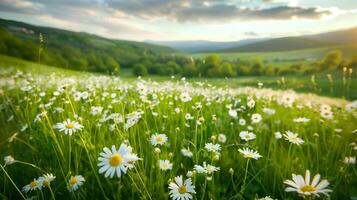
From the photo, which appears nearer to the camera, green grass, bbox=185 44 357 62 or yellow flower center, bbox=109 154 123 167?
yellow flower center, bbox=109 154 123 167

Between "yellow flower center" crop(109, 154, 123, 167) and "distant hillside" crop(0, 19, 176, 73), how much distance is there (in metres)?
2.53

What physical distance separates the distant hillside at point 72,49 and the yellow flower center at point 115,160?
99.7 inches

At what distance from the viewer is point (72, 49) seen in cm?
380

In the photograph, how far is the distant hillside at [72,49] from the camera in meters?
3.30

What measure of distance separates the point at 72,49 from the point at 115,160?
3077mm

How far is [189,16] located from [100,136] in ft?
3.80

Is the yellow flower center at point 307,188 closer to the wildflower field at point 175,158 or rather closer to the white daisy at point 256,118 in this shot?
the wildflower field at point 175,158

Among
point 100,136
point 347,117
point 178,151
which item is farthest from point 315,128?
point 100,136

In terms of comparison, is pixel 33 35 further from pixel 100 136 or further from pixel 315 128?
pixel 315 128

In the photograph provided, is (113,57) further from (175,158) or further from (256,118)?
(175,158)

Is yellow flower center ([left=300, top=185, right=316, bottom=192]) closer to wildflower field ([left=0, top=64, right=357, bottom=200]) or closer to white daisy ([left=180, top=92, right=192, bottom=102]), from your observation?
wildflower field ([left=0, top=64, right=357, bottom=200])

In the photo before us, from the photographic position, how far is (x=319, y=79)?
400cm

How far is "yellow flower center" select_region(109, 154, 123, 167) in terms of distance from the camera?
1013 mm

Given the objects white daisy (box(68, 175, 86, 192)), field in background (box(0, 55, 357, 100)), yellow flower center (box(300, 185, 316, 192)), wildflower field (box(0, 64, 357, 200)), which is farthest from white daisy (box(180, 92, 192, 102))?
yellow flower center (box(300, 185, 316, 192))
